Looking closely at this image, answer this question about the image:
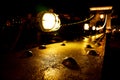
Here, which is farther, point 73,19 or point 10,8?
point 73,19

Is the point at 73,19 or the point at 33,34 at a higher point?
the point at 73,19

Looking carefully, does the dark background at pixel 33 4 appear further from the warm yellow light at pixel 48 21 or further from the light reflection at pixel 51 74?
the light reflection at pixel 51 74

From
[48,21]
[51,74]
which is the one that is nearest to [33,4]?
[48,21]

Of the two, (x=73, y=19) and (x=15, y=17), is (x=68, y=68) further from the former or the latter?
(x=73, y=19)

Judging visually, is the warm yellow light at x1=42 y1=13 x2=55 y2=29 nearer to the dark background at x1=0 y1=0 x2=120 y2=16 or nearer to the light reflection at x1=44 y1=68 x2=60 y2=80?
the light reflection at x1=44 y1=68 x2=60 y2=80

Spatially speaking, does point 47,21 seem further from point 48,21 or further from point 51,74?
point 51,74

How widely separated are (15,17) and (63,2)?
298 centimetres

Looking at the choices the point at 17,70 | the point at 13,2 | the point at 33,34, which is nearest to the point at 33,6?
the point at 13,2

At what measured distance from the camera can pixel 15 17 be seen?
8.49 meters

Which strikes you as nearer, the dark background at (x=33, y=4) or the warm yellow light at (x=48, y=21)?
the warm yellow light at (x=48, y=21)

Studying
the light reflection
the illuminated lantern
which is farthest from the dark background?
the light reflection

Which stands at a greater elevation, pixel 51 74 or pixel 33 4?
pixel 33 4

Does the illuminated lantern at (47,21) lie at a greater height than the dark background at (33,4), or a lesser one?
lesser

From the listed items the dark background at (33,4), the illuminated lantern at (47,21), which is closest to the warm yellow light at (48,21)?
the illuminated lantern at (47,21)
